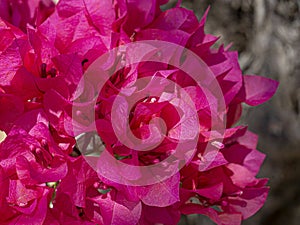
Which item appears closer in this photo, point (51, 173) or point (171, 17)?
Result: point (51, 173)

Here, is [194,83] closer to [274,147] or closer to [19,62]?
[19,62]

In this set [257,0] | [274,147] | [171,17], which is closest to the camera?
[171,17]

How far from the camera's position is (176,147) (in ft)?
1.45

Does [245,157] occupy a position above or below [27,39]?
below

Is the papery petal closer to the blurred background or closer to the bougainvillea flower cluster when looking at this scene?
the bougainvillea flower cluster

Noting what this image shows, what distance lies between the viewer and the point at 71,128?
43cm

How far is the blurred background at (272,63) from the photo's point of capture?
84cm

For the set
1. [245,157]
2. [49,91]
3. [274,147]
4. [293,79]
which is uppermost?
[49,91]

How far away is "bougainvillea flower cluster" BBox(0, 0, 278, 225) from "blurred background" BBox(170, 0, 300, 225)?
0.36 metres

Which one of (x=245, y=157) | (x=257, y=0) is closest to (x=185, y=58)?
(x=245, y=157)

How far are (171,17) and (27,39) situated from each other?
0.52 feet

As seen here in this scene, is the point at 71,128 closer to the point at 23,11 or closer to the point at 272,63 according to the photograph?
the point at 23,11

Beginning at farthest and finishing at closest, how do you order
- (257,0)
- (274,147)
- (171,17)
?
(274,147) < (257,0) < (171,17)

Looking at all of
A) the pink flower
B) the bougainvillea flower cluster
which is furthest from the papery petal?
the pink flower
